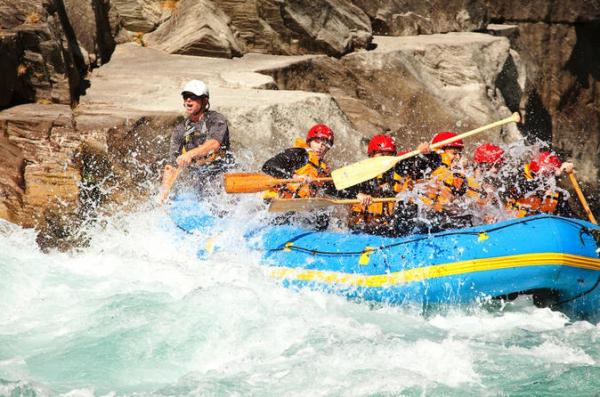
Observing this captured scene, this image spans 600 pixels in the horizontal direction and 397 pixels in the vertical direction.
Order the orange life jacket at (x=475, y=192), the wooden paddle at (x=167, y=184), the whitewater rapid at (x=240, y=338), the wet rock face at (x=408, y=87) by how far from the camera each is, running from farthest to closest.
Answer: the wet rock face at (x=408, y=87) < the wooden paddle at (x=167, y=184) < the orange life jacket at (x=475, y=192) < the whitewater rapid at (x=240, y=338)

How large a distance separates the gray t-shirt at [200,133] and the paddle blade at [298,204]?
105 cm

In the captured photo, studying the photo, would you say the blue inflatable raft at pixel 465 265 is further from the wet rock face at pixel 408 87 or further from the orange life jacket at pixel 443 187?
the wet rock face at pixel 408 87

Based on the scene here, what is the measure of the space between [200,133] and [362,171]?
1.59 metres

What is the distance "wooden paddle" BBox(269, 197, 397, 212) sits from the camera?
6.58 metres

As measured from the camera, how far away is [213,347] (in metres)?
5.45

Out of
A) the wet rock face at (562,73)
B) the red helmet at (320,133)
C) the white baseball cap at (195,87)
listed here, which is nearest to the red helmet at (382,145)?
the red helmet at (320,133)

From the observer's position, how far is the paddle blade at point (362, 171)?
21.8 feet

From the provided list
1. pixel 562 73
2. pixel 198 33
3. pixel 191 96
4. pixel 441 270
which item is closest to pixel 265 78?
pixel 198 33

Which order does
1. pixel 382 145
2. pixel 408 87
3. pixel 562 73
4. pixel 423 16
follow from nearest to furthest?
pixel 382 145
pixel 408 87
pixel 423 16
pixel 562 73

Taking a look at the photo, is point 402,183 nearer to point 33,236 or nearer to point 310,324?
point 310,324

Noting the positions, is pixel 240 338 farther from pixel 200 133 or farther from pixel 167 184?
pixel 200 133

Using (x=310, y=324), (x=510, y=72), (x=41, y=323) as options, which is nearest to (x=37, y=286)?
(x=41, y=323)

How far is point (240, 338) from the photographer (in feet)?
18.2

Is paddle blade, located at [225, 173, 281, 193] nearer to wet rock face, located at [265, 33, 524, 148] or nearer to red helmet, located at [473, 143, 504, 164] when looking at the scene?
red helmet, located at [473, 143, 504, 164]
